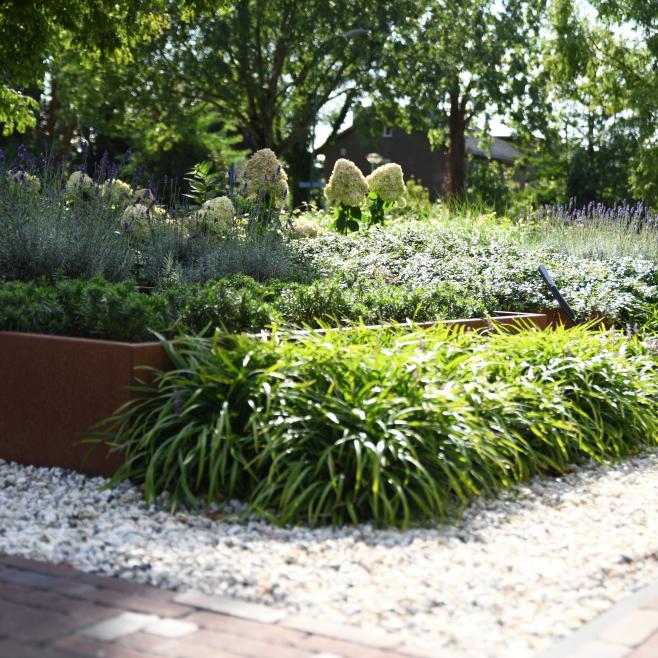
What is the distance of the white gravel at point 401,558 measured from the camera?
342 centimetres

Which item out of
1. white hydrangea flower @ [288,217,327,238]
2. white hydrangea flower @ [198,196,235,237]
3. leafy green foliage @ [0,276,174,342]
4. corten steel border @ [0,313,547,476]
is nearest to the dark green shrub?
leafy green foliage @ [0,276,174,342]

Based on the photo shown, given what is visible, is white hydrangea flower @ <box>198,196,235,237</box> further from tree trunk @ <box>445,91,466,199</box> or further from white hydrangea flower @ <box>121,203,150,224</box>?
tree trunk @ <box>445,91,466,199</box>

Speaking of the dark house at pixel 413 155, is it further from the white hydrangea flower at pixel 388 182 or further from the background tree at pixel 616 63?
the white hydrangea flower at pixel 388 182

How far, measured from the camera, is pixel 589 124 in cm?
4047

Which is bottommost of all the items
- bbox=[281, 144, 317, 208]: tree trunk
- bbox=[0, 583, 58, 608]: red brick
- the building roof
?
bbox=[0, 583, 58, 608]: red brick

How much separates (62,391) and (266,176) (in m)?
6.33

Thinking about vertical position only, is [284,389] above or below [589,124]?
below

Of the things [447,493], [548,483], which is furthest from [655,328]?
[447,493]

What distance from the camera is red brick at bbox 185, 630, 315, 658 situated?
2963 mm

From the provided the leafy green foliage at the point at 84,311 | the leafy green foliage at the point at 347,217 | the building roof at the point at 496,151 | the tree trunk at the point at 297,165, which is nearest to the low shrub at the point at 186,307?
the leafy green foliage at the point at 84,311

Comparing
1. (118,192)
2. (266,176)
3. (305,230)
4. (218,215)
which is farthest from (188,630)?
(305,230)

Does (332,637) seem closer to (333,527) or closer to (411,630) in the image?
(411,630)

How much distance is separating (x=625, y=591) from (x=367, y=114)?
100 ft

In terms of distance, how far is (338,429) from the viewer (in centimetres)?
484
